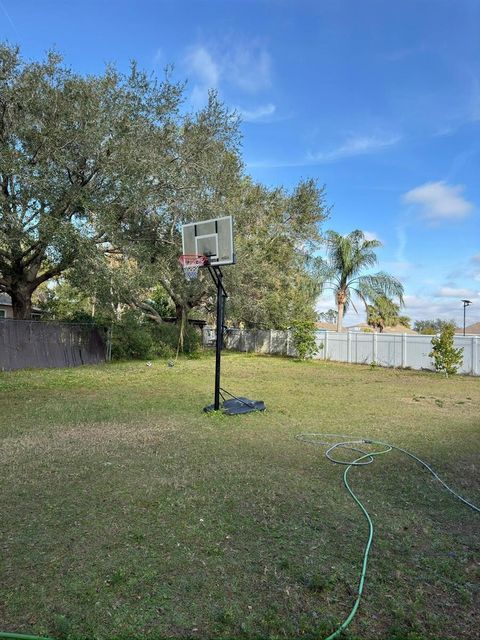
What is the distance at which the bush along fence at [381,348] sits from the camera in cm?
1581

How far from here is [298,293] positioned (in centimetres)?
2577

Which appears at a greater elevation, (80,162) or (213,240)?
(80,162)

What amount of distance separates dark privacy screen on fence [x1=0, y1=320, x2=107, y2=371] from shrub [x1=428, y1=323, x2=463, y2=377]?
12.6 meters

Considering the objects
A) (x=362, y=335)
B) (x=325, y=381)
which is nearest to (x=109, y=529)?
(x=325, y=381)

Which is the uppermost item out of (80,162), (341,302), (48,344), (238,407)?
(80,162)

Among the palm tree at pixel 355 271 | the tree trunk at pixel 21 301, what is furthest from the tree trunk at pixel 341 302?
the tree trunk at pixel 21 301

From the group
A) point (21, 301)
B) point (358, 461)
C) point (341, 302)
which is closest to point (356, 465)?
point (358, 461)

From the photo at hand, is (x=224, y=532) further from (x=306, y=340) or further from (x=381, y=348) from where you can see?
(x=306, y=340)

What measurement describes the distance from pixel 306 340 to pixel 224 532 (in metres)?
19.0

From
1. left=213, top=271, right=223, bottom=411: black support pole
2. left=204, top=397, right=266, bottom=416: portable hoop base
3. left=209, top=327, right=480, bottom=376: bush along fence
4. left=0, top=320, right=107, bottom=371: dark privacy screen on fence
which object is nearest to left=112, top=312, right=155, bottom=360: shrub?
left=0, top=320, right=107, bottom=371: dark privacy screen on fence

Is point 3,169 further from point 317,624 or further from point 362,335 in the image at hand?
point 362,335

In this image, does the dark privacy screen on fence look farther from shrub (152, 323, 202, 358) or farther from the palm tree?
the palm tree

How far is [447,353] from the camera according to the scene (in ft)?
50.2

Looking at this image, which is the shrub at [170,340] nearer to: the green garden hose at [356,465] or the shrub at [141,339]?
the shrub at [141,339]
